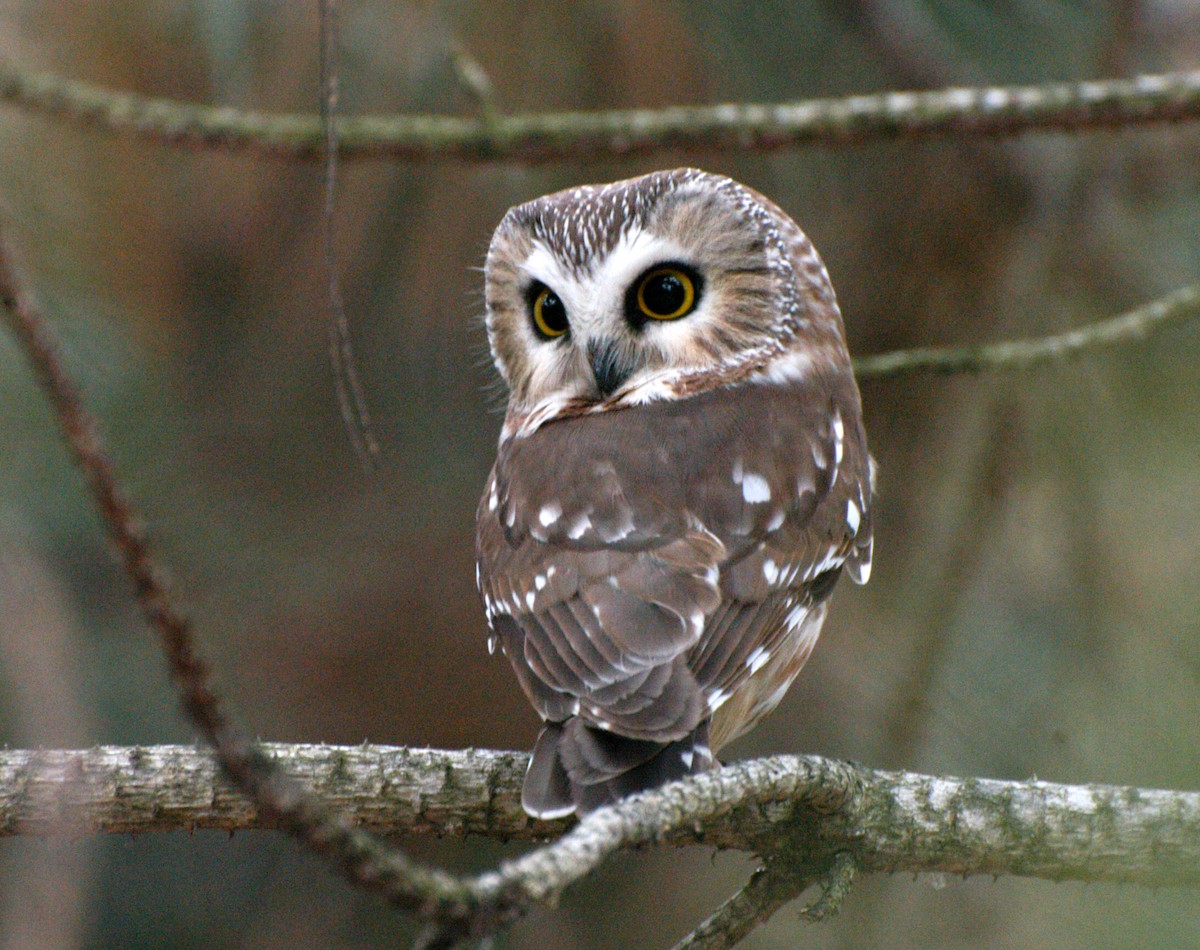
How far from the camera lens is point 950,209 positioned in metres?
3.88

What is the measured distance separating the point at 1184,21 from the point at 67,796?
340 centimetres

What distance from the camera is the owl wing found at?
2297 millimetres

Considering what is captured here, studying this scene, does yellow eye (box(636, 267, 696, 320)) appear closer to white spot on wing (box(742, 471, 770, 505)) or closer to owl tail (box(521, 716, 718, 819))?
white spot on wing (box(742, 471, 770, 505))

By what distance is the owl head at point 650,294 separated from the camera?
3.15 m

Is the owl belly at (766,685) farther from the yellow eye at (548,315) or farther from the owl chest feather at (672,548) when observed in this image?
the yellow eye at (548,315)

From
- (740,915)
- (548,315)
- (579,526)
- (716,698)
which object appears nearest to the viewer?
(740,915)

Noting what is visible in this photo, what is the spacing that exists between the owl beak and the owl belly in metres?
0.71

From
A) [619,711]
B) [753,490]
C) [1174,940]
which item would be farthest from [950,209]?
[1174,940]

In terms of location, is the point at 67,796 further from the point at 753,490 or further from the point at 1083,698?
the point at 1083,698

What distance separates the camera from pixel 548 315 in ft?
11.0

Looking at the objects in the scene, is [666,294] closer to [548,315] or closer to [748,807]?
[548,315]

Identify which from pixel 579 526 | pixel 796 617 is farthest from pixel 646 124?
pixel 796 617

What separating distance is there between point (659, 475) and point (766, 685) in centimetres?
49

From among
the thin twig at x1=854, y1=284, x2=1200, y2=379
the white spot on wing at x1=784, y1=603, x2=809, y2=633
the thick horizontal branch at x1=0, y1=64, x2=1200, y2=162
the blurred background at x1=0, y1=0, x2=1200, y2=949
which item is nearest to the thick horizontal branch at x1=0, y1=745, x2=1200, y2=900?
the white spot on wing at x1=784, y1=603, x2=809, y2=633
